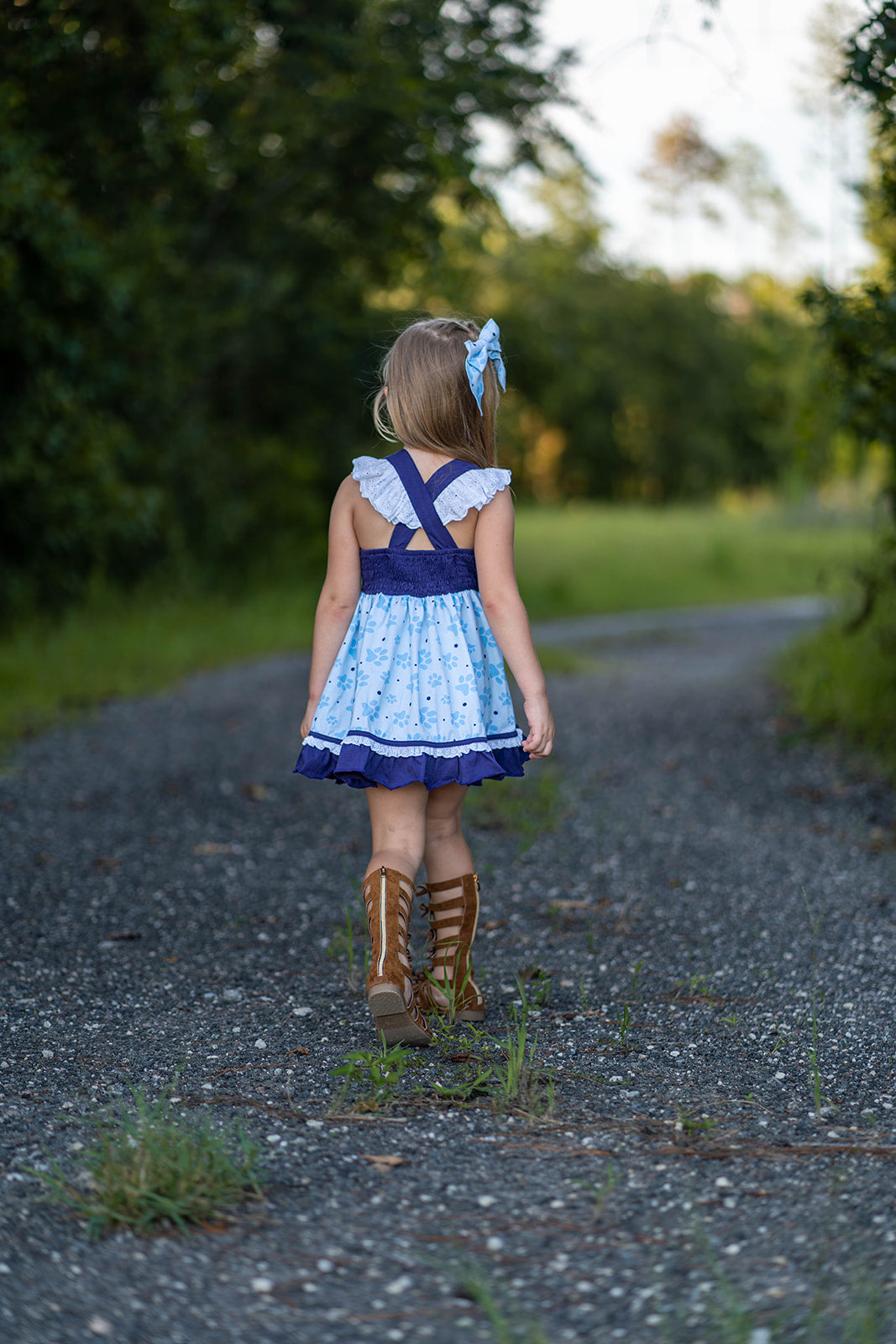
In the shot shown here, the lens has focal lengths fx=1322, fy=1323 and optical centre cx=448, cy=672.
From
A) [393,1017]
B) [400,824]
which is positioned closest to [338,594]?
[400,824]

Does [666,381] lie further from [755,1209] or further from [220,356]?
[755,1209]

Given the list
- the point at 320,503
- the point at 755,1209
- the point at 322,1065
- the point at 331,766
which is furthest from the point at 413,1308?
the point at 320,503

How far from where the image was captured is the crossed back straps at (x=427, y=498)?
3420 millimetres

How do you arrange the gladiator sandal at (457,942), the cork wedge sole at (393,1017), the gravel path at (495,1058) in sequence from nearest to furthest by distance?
the gravel path at (495,1058) < the cork wedge sole at (393,1017) < the gladiator sandal at (457,942)

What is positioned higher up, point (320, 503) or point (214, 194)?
point (214, 194)

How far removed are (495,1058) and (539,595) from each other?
590 inches

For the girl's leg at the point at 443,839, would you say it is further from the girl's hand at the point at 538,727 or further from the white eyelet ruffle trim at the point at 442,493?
the white eyelet ruffle trim at the point at 442,493

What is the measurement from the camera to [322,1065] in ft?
10.6

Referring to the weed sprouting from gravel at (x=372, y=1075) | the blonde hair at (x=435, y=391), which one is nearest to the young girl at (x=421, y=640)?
the blonde hair at (x=435, y=391)

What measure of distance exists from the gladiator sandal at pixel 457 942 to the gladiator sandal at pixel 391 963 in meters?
0.14

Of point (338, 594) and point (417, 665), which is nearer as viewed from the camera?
point (417, 665)

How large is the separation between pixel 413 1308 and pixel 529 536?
2324cm

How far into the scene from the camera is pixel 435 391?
3.43 m

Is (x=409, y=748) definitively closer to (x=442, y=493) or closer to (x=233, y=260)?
(x=442, y=493)
